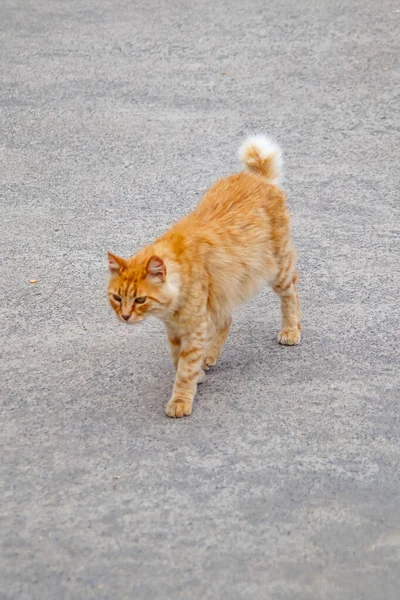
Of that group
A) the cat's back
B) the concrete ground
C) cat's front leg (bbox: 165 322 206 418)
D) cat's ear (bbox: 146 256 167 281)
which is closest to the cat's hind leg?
the concrete ground

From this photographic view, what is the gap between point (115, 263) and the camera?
15.4ft

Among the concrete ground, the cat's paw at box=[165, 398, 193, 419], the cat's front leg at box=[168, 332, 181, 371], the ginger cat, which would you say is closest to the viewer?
the concrete ground

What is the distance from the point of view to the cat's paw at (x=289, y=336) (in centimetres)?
554

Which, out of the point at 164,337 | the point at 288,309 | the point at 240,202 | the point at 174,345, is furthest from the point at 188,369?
the point at 240,202

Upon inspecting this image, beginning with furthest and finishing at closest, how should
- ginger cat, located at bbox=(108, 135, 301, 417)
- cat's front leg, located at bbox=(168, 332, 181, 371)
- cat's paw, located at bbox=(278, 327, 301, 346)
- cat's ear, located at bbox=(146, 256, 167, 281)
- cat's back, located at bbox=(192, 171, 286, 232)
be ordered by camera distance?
cat's paw, located at bbox=(278, 327, 301, 346)
cat's back, located at bbox=(192, 171, 286, 232)
cat's front leg, located at bbox=(168, 332, 181, 371)
ginger cat, located at bbox=(108, 135, 301, 417)
cat's ear, located at bbox=(146, 256, 167, 281)

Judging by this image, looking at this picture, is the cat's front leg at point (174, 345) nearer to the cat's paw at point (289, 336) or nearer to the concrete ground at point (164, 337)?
the concrete ground at point (164, 337)

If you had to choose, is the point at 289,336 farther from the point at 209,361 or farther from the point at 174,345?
the point at 174,345

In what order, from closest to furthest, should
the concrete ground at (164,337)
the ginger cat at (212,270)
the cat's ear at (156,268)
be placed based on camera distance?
the concrete ground at (164,337)
the cat's ear at (156,268)
the ginger cat at (212,270)

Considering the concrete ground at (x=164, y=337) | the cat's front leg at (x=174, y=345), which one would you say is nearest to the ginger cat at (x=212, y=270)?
the cat's front leg at (x=174, y=345)

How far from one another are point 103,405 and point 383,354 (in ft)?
5.38

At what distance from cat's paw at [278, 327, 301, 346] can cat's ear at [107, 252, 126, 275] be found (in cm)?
128

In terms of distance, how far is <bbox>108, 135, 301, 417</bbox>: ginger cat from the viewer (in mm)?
4699

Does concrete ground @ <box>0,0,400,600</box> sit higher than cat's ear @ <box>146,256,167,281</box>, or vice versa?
cat's ear @ <box>146,256,167,281</box>

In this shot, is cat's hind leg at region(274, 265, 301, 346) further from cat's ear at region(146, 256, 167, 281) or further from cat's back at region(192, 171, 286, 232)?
cat's ear at region(146, 256, 167, 281)
